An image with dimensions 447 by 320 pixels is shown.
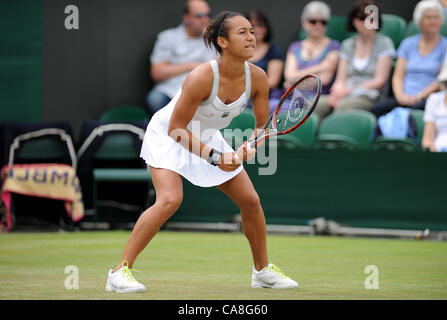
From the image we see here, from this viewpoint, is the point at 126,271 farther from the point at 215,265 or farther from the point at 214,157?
the point at 215,265

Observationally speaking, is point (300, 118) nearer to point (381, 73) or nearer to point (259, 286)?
point (259, 286)

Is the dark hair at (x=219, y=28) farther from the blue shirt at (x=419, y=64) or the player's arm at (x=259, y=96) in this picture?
the blue shirt at (x=419, y=64)

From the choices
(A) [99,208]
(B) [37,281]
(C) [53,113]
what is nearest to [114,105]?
(C) [53,113]

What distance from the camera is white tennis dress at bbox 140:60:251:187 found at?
15.7 ft

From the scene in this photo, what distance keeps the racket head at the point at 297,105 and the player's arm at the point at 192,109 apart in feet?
1.58

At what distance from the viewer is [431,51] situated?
9047 millimetres

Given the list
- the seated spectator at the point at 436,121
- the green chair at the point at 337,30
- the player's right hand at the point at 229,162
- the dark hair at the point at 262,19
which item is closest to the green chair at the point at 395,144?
the seated spectator at the point at 436,121

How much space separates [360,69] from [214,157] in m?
4.95

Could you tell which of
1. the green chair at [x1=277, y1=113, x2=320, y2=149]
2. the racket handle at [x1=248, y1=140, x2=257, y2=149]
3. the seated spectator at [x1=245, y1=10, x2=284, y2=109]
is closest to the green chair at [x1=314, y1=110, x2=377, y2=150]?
the green chair at [x1=277, y1=113, x2=320, y2=149]

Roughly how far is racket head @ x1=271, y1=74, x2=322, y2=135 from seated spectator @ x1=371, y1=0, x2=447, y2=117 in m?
4.12

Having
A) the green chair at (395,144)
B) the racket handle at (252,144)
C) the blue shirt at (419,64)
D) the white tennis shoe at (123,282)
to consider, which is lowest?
the white tennis shoe at (123,282)

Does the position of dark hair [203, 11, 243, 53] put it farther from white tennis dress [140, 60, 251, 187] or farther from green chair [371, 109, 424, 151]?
green chair [371, 109, 424, 151]

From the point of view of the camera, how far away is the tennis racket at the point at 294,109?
4.67 m

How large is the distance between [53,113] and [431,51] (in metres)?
4.56
